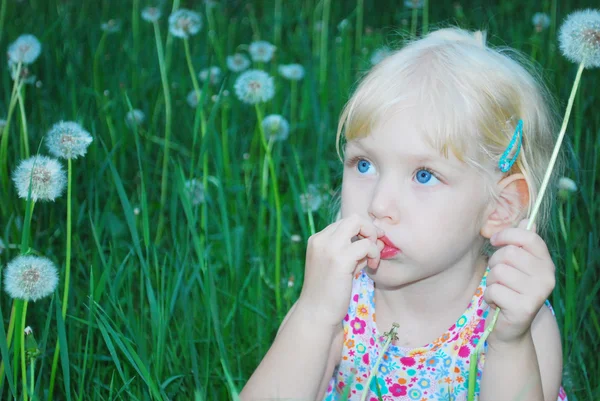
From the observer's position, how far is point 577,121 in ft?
7.38

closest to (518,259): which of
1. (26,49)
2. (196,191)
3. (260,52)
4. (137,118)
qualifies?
(196,191)

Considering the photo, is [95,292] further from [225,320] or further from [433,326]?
[433,326]

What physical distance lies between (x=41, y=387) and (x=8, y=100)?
102 centimetres

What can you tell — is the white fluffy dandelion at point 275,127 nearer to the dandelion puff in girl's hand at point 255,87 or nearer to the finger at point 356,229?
the dandelion puff in girl's hand at point 255,87

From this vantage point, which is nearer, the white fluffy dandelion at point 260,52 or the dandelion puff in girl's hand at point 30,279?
the dandelion puff in girl's hand at point 30,279

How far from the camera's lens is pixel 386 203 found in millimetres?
1389

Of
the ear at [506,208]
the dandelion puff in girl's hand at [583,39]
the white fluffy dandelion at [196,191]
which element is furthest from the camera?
the white fluffy dandelion at [196,191]

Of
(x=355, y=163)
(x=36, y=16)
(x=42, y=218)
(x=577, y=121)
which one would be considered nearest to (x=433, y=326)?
(x=355, y=163)

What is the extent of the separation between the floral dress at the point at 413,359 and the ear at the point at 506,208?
0.13m

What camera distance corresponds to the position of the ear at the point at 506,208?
4.99 ft

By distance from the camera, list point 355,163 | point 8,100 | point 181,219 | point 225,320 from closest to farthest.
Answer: point 355,163, point 225,320, point 181,219, point 8,100

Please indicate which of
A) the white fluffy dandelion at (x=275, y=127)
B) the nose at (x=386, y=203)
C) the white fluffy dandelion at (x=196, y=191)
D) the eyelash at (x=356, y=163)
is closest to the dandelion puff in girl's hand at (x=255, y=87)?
the white fluffy dandelion at (x=275, y=127)

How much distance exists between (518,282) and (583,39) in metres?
0.35

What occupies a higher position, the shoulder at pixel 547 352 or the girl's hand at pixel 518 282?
the girl's hand at pixel 518 282
